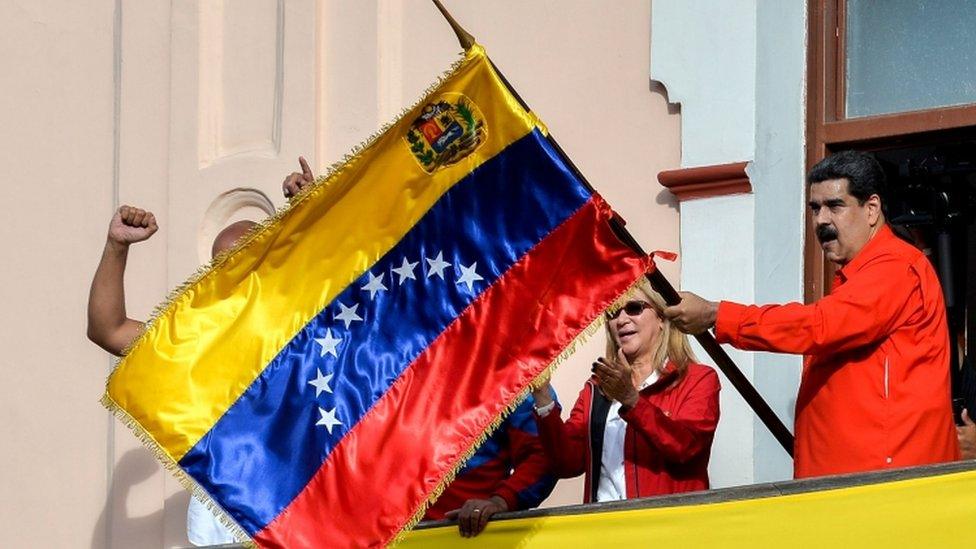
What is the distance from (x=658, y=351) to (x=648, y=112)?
1085mm

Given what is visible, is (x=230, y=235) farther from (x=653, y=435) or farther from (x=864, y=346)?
(x=864, y=346)

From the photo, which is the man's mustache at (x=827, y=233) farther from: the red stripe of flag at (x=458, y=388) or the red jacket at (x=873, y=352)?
the red stripe of flag at (x=458, y=388)

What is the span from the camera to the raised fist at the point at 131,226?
7277 mm

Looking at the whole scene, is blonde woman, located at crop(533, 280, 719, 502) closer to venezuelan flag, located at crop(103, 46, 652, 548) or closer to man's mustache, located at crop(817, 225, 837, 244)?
venezuelan flag, located at crop(103, 46, 652, 548)

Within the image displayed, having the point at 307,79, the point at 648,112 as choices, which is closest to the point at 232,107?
the point at 307,79

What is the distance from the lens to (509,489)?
23.5 feet

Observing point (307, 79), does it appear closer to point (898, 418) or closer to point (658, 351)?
point (658, 351)

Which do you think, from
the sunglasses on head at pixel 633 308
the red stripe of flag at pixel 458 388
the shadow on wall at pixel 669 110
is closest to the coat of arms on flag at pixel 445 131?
the red stripe of flag at pixel 458 388

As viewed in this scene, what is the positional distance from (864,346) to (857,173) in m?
0.49

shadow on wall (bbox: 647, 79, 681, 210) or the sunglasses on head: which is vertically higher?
shadow on wall (bbox: 647, 79, 681, 210)

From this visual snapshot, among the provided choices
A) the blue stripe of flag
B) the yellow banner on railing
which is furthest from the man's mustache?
the yellow banner on railing

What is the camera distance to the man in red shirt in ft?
21.4

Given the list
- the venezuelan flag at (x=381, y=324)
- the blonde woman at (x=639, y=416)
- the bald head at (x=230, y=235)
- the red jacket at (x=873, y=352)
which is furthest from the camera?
the bald head at (x=230, y=235)

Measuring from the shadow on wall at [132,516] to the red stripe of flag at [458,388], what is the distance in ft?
6.47
